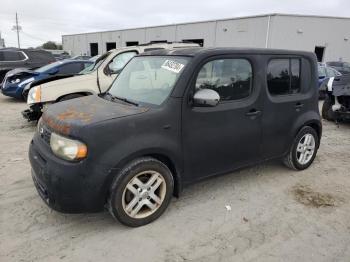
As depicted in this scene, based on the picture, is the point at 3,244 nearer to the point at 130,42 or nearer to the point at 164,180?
the point at 164,180

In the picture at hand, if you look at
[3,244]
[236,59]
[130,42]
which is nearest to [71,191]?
[3,244]

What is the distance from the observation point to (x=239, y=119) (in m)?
3.97

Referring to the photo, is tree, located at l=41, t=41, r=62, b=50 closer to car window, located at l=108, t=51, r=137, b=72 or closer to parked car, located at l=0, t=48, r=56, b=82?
parked car, located at l=0, t=48, r=56, b=82

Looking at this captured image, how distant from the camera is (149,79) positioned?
3.91m

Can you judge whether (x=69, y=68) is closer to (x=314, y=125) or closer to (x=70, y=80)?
(x=70, y=80)

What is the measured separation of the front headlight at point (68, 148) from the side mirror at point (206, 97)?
1.27m

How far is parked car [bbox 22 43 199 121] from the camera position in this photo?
700 centimetres

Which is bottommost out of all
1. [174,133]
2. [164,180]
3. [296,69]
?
[164,180]

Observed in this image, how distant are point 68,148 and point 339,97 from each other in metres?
7.01

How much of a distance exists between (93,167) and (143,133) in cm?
58

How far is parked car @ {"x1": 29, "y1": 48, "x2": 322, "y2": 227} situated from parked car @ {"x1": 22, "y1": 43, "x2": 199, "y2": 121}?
3125mm

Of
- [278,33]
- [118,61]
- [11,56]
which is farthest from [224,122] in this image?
[278,33]

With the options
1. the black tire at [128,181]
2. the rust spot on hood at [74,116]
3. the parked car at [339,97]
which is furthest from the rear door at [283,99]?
the parked car at [339,97]

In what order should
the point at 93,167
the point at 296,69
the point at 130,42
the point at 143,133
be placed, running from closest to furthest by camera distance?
the point at 93,167, the point at 143,133, the point at 296,69, the point at 130,42
